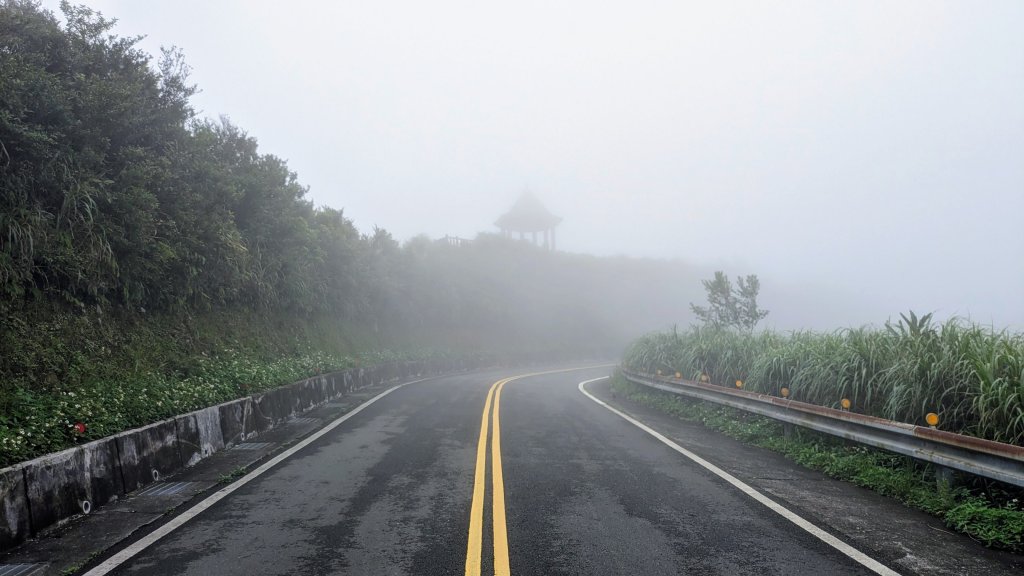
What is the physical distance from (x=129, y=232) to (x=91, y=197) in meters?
0.78

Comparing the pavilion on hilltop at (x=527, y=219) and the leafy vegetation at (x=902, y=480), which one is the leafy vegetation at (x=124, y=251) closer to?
the leafy vegetation at (x=902, y=480)

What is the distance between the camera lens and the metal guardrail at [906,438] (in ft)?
17.0

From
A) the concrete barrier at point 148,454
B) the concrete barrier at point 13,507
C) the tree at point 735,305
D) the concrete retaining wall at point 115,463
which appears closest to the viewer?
the concrete barrier at point 13,507

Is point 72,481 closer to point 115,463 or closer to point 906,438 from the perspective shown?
point 115,463

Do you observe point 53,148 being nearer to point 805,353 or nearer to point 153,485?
point 153,485

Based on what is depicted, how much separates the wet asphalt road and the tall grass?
2.78 metres

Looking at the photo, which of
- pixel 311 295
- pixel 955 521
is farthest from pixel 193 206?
pixel 955 521

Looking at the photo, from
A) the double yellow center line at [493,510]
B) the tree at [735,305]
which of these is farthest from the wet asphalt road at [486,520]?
the tree at [735,305]

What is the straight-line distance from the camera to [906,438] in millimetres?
6438

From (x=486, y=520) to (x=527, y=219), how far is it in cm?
6825

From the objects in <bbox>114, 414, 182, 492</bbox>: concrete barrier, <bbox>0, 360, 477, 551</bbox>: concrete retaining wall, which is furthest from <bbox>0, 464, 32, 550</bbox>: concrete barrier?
<bbox>114, 414, 182, 492</bbox>: concrete barrier

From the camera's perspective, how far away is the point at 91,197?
356 inches

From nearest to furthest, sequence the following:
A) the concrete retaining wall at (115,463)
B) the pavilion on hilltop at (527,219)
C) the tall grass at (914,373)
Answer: the concrete retaining wall at (115,463) < the tall grass at (914,373) < the pavilion on hilltop at (527,219)

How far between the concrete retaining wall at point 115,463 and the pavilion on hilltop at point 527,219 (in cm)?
6256
